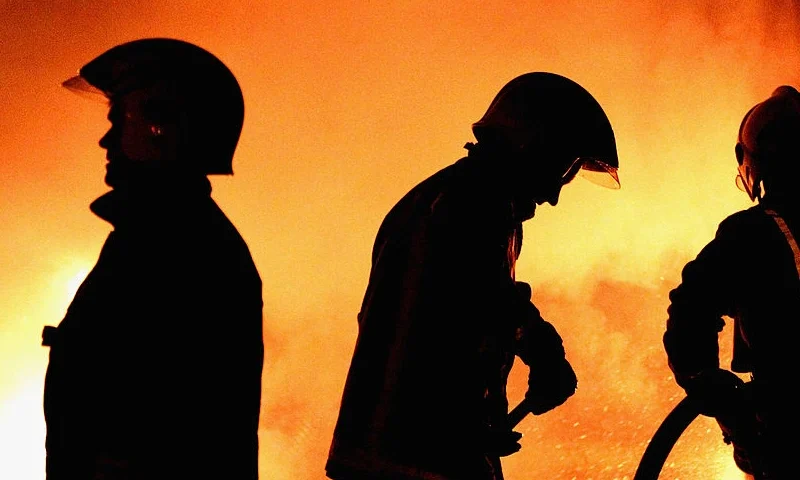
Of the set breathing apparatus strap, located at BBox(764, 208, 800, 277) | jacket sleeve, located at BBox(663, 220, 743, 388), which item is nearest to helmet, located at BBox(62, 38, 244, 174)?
jacket sleeve, located at BBox(663, 220, 743, 388)

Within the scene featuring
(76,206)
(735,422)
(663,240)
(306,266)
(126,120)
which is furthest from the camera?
(663,240)

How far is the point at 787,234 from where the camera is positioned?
2854 mm

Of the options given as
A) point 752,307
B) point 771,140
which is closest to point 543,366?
point 752,307

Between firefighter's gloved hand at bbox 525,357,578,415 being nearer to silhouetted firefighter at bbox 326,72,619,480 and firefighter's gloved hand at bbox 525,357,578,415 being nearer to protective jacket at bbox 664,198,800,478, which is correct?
silhouetted firefighter at bbox 326,72,619,480

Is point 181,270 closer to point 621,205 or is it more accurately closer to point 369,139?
point 369,139

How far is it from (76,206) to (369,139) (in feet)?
4.48

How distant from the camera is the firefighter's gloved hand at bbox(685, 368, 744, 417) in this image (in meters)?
2.74

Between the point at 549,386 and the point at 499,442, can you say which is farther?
the point at 549,386

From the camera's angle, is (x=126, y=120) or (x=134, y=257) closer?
(x=134, y=257)

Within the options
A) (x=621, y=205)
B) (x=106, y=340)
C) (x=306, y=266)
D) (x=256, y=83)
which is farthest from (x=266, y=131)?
(x=106, y=340)

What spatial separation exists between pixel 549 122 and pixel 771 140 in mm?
822

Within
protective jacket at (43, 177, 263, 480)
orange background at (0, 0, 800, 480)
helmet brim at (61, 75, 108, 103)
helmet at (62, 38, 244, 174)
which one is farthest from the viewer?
orange background at (0, 0, 800, 480)

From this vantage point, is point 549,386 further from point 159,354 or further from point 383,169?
point 383,169

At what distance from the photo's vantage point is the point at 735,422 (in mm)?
2746
